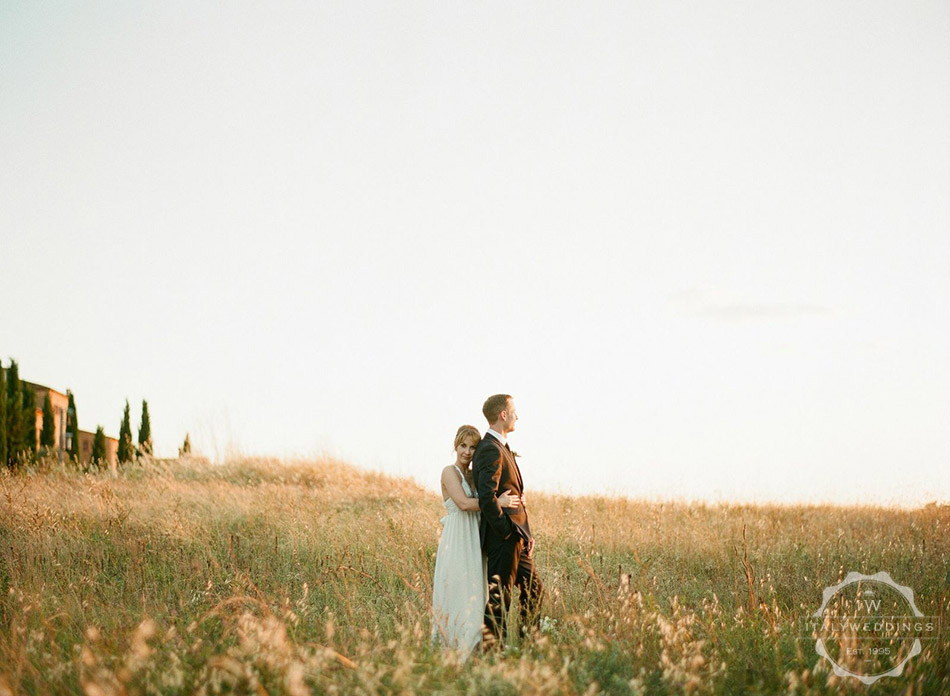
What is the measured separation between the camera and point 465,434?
6020 millimetres

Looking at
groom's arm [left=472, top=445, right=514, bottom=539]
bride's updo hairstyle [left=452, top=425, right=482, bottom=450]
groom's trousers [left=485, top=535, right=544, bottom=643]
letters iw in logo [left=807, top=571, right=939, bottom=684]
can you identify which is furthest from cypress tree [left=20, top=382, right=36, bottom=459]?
letters iw in logo [left=807, top=571, right=939, bottom=684]

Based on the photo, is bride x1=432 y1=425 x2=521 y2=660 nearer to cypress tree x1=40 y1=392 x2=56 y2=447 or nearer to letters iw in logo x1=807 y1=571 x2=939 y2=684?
letters iw in logo x1=807 y1=571 x2=939 y2=684

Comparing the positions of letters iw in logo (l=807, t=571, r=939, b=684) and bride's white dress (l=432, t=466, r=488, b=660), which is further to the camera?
bride's white dress (l=432, t=466, r=488, b=660)

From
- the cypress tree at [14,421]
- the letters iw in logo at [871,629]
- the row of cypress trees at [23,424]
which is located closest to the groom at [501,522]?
the letters iw in logo at [871,629]

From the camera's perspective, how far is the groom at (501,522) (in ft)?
17.8

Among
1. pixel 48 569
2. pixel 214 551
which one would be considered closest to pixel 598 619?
pixel 214 551

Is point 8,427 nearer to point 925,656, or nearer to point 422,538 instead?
point 422,538

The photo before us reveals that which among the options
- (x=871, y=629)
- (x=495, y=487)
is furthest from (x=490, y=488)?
(x=871, y=629)

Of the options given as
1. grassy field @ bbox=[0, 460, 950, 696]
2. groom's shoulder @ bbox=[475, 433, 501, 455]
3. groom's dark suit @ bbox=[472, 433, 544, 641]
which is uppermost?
groom's shoulder @ bbox=[475, 433, 501, 455]

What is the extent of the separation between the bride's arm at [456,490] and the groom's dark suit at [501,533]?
0.49 ft

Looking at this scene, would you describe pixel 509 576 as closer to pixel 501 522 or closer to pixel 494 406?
pixel 501 522

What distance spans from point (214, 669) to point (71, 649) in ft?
7.17

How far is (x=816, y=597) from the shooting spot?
7406mm

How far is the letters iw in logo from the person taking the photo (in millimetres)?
4160
